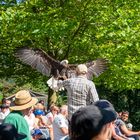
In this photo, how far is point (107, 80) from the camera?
19922 mm

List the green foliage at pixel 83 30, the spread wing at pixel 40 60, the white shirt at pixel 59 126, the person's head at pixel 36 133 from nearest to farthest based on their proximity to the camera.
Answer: the white shirt at pixel 59 126 → the person's head at pixel 36 133 → the spread wing at pixel 40 60 → the green foliage at pixel 83 30

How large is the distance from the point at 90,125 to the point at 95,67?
10396 millimetres

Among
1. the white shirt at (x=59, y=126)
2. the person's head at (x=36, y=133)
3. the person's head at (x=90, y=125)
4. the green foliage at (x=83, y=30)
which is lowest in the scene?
the person's head at (x=36, y=133)

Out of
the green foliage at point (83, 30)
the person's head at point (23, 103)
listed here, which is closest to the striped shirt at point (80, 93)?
the person's head at point (23, 103)

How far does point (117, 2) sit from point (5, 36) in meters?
4.23

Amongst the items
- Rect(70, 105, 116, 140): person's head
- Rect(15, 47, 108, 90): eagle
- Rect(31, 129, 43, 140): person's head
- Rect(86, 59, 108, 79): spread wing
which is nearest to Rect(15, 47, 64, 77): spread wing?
Rect(15, 47, 108, 90): eagle

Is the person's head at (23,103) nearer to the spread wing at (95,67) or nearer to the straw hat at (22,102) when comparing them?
the straw hat at (22,102)

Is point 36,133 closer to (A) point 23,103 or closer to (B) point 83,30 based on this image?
(A) point 23,103

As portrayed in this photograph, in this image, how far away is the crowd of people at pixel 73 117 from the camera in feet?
9.09

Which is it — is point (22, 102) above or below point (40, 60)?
below

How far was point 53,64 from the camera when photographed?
45.2 feet

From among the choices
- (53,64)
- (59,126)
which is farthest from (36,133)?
(53,64)

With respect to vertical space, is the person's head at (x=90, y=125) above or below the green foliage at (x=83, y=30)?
below

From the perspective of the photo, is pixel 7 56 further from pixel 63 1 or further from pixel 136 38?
pixel 136 38
